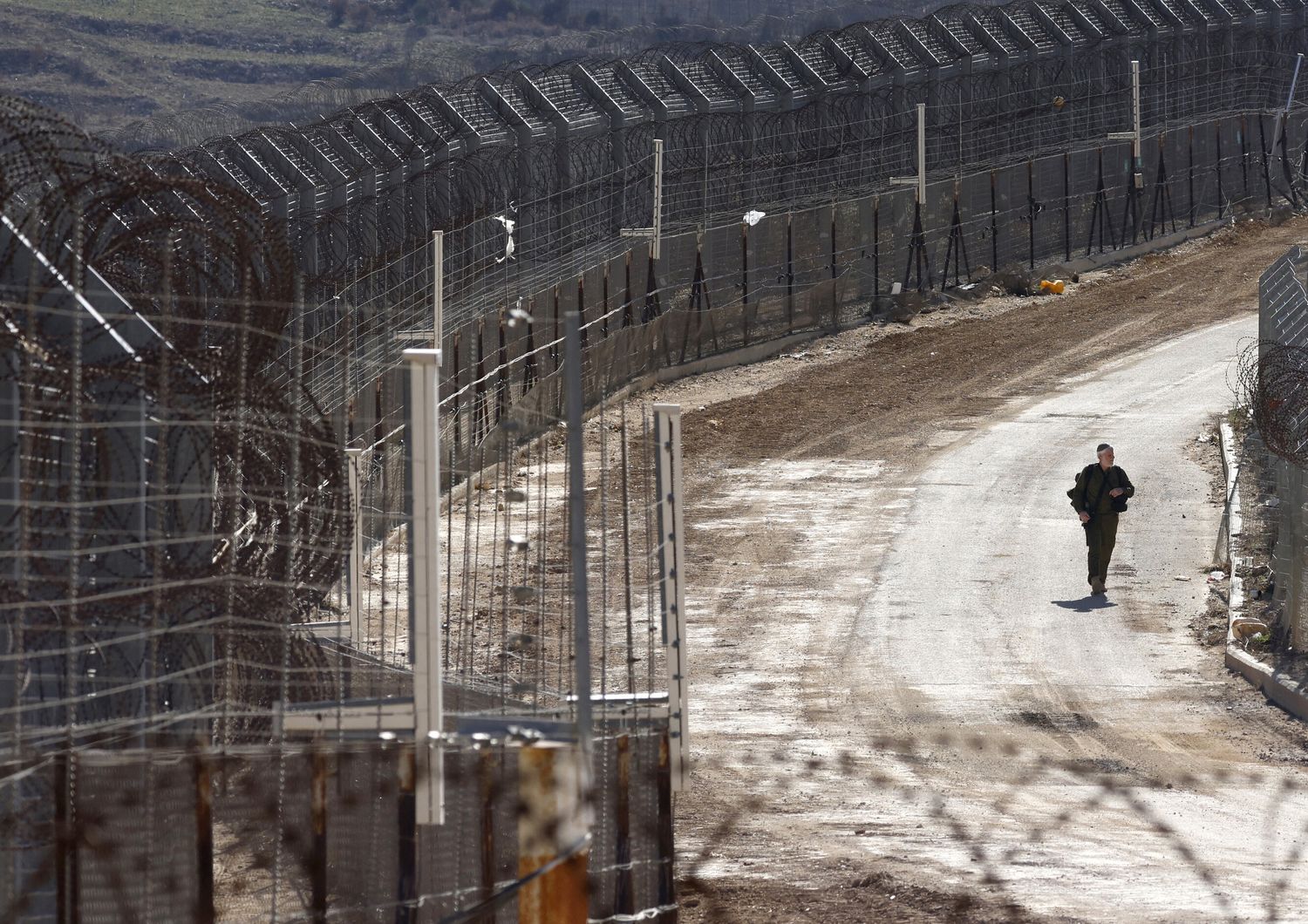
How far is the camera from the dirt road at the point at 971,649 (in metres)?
8.70

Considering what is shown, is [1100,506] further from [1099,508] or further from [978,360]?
[978,360]

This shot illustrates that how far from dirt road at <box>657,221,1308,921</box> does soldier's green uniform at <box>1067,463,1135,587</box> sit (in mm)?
304

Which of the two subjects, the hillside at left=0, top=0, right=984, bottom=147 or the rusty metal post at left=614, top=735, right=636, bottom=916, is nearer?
the rusty metal post at left=614, top=735, right=636, bottom=916

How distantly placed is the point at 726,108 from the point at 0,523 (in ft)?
81.5

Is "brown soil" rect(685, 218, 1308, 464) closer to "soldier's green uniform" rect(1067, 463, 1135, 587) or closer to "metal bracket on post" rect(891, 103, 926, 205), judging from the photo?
"metal bracket on post" rect(891, 103, 926, 205)

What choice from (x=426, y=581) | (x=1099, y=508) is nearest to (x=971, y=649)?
(x=1099, y=508)

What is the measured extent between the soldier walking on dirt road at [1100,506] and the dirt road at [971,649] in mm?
286

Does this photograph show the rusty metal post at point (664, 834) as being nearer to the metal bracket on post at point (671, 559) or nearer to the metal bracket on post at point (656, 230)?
the metal bracket on post at point (671, 559)

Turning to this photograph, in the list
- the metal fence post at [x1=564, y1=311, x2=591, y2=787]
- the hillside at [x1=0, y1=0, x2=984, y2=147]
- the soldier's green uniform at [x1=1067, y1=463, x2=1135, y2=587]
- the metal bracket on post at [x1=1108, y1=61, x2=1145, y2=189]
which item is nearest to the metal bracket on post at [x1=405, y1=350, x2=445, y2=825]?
the metal fence post at [x1=564, y1=311, x2=591, y2=787]

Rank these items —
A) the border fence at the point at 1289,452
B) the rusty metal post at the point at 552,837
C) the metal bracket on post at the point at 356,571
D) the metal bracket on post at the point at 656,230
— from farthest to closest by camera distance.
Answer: the metal bracket on post at the point at 656,230, the border fence at the point at 1289,452, the metal bracket on post at the point at 356,571, the rusty metal post at the point at 552,837

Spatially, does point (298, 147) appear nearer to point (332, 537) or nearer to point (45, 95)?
point (332, 537)

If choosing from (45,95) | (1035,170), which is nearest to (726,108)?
(1035,170)

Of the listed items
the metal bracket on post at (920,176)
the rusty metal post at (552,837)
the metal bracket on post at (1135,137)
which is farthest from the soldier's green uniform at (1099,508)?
the metal bracket on post at (1135,137)

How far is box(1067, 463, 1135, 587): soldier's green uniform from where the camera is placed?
15992 millimetres
